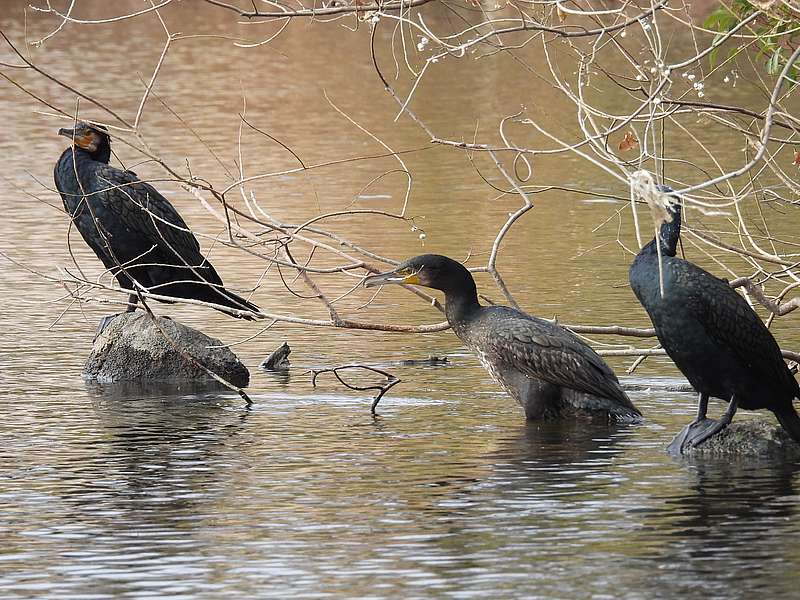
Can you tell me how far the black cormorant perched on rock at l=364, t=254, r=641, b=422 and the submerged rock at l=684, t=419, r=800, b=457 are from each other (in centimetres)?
73

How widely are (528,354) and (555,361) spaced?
4.9 inches

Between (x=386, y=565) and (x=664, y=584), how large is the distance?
2.91 feet

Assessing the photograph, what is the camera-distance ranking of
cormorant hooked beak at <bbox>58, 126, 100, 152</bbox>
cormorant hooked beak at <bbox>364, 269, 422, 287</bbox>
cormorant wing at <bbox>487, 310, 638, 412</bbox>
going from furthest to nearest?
cormorant hooked beak at <bbox>58, 126, 100, 152</bbox> → cormorant hooked beak at <bbox>364, 269, 422, 287</bbox> → cormorant wing at <bbox>487, 310, 638, 412</bbox>

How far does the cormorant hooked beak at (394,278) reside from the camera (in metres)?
7.84

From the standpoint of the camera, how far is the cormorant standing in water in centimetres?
671

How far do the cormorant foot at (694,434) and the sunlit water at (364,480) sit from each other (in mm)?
91

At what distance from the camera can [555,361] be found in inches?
A: 303

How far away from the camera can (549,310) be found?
405 inches

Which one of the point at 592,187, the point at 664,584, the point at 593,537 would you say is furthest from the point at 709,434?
the point at 592,187

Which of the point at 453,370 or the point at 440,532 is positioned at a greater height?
the point at 453,370

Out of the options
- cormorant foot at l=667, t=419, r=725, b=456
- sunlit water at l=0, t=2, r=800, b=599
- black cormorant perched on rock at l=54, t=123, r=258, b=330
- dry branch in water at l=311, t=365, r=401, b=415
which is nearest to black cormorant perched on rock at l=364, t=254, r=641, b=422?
sunlit water at l=0, t=2, r=800, b=599

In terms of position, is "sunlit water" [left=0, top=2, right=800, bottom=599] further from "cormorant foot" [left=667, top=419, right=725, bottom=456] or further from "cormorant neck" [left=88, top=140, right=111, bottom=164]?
"cormorant neck" [left=88, top=140, right=111, bottom=164]

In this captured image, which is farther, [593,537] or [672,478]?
[672,478]

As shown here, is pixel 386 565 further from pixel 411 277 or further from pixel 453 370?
pixel 453 370
